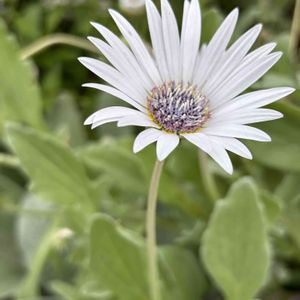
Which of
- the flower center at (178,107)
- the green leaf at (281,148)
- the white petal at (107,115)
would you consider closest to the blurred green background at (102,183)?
the green leaf at (281,148)

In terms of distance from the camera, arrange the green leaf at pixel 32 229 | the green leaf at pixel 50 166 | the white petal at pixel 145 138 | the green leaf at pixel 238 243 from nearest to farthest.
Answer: the white petal at pixel 145 138
the green leaf at pixel 238 243
the green leaf at pixel 50 166
the green leaf at pixel 32 229

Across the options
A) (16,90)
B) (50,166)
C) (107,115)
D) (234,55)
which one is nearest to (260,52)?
(234,55)

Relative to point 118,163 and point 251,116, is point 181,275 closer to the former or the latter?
point 118,163

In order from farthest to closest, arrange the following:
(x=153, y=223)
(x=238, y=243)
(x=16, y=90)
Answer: (x=16, y=90), (x=238, y=243), (x=153, y=223)

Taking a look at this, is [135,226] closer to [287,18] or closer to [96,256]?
[96,256]

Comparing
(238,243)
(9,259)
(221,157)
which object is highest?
(221,157)

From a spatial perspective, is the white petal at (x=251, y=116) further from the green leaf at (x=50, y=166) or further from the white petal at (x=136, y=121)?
the green leaf at (x=50, y=166)

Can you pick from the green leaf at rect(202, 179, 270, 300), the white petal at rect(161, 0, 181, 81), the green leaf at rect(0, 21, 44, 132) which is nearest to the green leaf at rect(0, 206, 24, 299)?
the green leaf at rect(0, 21, 44, 132)

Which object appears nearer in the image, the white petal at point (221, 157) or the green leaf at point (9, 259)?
the white petal at point (221, 157)
